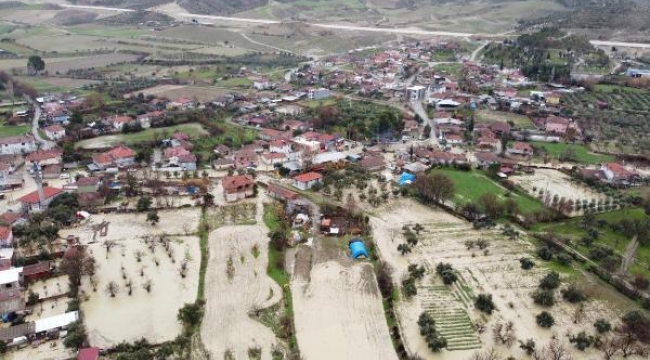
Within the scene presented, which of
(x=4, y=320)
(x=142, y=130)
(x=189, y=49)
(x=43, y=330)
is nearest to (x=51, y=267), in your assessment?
(x=4, y=320)

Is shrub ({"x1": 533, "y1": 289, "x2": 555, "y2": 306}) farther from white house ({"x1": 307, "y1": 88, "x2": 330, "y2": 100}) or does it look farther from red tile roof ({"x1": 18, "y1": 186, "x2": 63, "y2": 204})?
white house ({"x1": 307, "y1": 88, "x2": 330, "y2": 100})

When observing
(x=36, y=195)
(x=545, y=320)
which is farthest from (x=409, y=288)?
(x=36, y=195)

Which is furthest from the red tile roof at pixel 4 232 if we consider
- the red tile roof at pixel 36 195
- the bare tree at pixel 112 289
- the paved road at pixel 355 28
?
the paved road at pixel 355 28

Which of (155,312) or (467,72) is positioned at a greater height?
(467,72)

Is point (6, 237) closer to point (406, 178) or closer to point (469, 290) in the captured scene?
point (469, 290)

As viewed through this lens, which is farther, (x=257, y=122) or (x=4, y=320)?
(x=257, y=122)

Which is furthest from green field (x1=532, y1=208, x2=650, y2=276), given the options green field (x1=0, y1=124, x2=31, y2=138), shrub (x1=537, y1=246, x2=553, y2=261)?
green field (x1=0, y1=124, x2=31, y2=138)

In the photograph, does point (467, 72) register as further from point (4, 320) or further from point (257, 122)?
point (4, 320)
